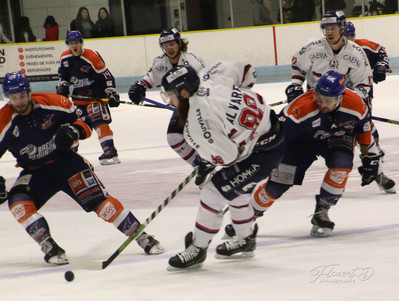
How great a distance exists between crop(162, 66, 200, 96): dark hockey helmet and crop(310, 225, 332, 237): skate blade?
119 cm

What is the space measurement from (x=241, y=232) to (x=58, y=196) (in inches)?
97.2

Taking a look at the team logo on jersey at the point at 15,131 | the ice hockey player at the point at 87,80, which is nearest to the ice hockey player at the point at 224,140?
the team logo on jersey at the point at 15,131

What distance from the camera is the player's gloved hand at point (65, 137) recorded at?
375 cm

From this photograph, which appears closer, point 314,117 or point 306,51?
point 314,117

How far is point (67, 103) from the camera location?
13.0ft

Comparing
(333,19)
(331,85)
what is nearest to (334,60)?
(333,19)

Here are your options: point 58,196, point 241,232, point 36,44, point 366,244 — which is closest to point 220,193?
point 241,232

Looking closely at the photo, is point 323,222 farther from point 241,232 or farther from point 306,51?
point 306,51

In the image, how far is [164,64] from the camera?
5844mm

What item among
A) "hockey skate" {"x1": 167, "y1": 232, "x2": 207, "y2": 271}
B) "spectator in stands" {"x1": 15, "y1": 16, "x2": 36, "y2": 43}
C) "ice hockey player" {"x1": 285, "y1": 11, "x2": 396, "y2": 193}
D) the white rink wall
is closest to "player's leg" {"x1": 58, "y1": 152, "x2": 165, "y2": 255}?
"hockey skate" {"x1": 167, "y1": 232, "x2": 207, "y2": 271}

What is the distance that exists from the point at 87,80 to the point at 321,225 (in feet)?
13.0

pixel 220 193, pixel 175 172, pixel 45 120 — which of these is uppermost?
pixel 45 120

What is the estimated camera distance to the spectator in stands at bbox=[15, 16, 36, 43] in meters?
13.4

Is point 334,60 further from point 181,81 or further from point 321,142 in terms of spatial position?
point 181,81
